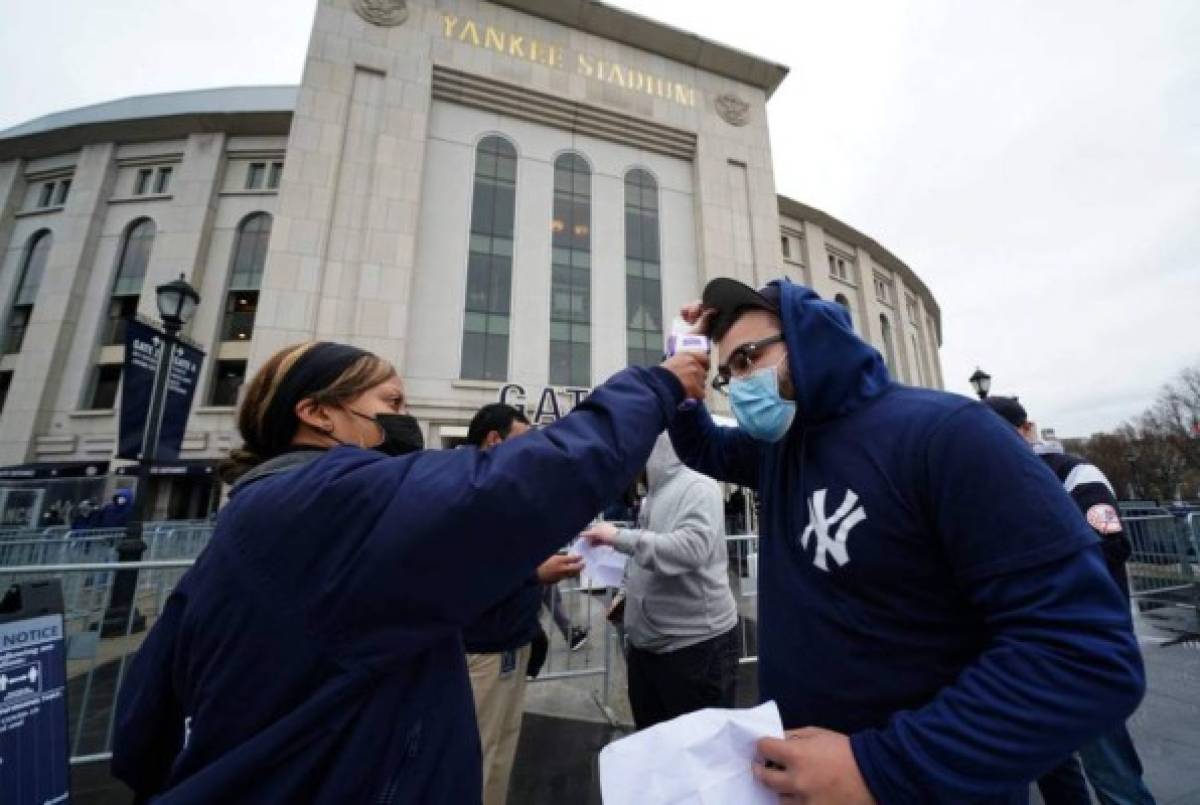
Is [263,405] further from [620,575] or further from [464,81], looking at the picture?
[464,81]

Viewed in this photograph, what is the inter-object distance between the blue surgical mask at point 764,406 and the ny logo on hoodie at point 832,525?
0.84 ft

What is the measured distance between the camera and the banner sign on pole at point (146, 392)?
7262 millimetres

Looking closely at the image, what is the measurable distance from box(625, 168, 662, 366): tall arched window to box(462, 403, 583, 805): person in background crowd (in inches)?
603

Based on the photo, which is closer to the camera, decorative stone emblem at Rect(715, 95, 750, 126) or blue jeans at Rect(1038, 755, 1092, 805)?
blue jeans at Rect(1038, 755, 1092, 805)

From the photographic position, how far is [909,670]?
1191mm

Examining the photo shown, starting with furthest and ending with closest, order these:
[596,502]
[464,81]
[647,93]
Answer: [647,93], [464,81], [596,502]

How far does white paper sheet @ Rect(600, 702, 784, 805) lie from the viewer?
104 cm

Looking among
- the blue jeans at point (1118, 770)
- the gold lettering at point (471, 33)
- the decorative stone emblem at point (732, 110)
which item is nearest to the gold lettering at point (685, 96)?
the decorative stone emblem at point (732, 110)

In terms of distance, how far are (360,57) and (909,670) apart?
21.3 m

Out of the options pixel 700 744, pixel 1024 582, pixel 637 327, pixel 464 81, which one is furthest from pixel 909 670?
pixel 464 81

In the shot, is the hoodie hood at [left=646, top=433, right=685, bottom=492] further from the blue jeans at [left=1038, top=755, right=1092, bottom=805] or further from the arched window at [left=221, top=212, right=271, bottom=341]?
the arched window at [left=221, top=212, right=271, bottom=341]

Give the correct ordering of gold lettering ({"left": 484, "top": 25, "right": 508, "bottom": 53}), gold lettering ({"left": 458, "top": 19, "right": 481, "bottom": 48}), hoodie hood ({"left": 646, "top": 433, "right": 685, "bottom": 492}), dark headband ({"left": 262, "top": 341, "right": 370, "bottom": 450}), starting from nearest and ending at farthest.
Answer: dark headband ({"left": 262, "top": 341, "right": 370, "bottom": 450}), hoodie hood ({"left": 646, "top": 433, "right": 685, "bottom": 492}), gold lettering ({"left": 458, "top": 19, "right": 481, "bottom": 48}), gold lettering ({"left": 484, "top": 25, "right": 508, "bottom": 53})

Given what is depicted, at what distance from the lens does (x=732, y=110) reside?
21.3 metres

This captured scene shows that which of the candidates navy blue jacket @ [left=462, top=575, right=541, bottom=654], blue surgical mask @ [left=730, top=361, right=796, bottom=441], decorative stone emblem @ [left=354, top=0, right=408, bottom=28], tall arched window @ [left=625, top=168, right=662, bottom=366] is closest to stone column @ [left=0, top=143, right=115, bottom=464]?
decorative stone emblem @ [left=354, top=0, right=408, bottom=28]
